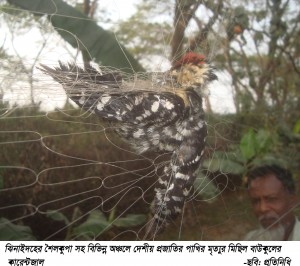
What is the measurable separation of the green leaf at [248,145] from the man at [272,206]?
0.04 metres

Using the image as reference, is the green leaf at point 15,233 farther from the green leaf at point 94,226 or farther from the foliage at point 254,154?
the foliage at point 254,154

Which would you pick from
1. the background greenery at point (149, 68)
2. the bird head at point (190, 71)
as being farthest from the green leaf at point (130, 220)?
the bird head at point (190, 71)

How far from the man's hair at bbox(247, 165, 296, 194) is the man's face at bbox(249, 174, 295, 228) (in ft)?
0.06

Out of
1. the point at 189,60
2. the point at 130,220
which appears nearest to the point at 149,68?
the point at 189,60

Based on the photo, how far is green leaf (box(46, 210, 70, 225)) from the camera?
70 centimetres

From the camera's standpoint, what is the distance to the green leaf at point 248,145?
0.91 m

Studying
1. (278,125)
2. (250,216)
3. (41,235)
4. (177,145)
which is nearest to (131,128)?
(177,145)

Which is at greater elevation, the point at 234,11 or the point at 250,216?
the point at 234,11

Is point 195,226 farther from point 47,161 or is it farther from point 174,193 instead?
point 47,161

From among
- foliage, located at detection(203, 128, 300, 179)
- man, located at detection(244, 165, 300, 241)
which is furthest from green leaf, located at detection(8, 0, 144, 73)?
man, located at detection(244, 165, 300, 241)

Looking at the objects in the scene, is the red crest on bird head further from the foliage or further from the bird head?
the foliage

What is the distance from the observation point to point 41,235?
0.73m
